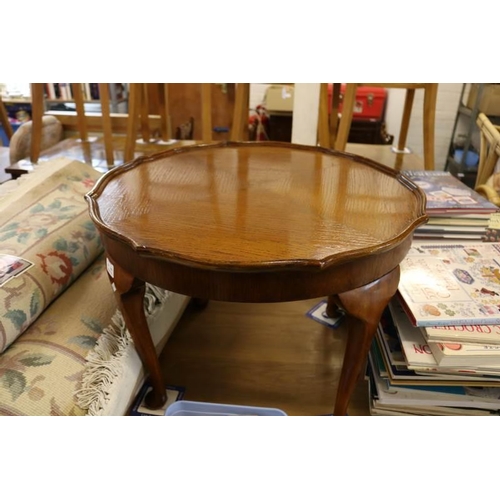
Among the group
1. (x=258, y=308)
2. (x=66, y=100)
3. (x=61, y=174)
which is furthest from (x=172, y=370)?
(x=66, y=100)

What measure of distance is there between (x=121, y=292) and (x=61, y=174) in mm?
647

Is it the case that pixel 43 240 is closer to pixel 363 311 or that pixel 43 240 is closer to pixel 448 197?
pixel 363 311

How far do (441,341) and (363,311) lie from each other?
20cm

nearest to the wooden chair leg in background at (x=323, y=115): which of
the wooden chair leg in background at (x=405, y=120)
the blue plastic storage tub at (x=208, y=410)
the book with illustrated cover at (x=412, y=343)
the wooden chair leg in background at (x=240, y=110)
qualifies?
the wooden chair leg in background at (x=240, y=110)

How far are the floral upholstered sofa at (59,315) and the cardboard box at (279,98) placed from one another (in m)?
2.05

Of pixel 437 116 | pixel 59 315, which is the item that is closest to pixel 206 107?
pixel 59 315

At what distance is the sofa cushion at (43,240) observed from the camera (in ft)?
2.84

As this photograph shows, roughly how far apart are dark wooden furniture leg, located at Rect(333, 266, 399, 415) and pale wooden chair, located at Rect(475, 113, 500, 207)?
737 mm

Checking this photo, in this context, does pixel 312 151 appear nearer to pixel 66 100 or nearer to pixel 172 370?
pixel 172 370

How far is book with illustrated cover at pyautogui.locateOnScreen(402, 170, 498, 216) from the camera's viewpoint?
3.66 ft

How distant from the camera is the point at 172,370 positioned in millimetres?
1178

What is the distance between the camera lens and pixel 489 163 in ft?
4.81

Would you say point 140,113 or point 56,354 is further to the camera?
point 140,113

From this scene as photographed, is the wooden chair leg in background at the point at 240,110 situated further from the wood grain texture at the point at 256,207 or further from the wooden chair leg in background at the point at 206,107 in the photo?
the wood grain texture at the point at 256,207
